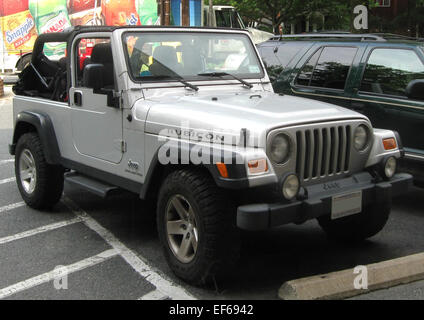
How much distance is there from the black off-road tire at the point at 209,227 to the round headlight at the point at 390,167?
53.7 inches

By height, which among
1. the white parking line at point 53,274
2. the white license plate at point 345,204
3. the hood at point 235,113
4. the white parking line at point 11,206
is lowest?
the white parking line at point 53,274

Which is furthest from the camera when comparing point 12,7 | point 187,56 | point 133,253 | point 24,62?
point 12,7

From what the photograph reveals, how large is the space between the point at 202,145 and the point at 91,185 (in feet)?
→ 5.59

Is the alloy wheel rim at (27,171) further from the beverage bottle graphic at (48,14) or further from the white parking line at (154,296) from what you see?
the beverage bottle graphic at (48,14)

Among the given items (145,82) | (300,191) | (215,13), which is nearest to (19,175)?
(145,82)

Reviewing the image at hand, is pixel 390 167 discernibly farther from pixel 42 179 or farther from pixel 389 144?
pixel 42 179

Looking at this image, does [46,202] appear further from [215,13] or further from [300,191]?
[215,13]

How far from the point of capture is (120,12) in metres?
23.6

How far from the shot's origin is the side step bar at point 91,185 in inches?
198

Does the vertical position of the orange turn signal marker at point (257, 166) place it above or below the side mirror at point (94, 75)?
below

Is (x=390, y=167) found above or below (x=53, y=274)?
above

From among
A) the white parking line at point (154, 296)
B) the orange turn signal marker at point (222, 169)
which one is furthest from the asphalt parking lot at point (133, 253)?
the orange turn signal marker at point (222, 169)

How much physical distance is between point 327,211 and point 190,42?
223 cm

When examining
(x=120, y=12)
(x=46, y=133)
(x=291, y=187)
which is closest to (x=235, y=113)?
(x=291, y=187)
